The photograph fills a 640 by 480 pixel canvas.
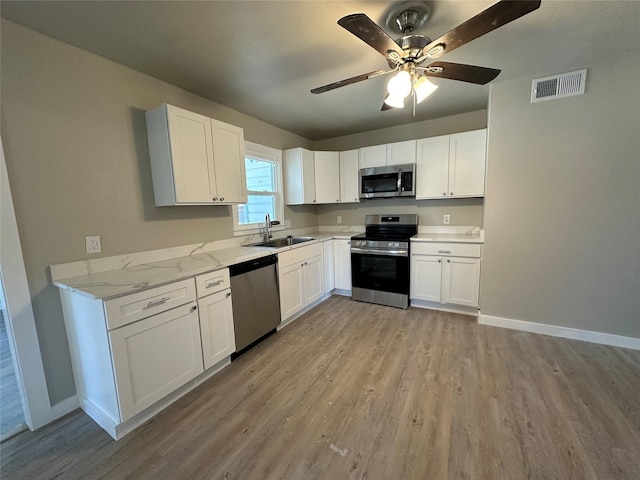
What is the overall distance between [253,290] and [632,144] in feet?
11.6

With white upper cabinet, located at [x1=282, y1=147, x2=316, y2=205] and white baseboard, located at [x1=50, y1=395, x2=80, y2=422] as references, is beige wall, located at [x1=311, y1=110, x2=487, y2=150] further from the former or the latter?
white baseboard, located at [x1=50, y1=395, x2=80, y2=422]

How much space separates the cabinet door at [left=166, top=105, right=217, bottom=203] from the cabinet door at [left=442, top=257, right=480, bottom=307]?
2.76 metres

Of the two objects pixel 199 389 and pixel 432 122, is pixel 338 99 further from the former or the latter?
pixel 199 389

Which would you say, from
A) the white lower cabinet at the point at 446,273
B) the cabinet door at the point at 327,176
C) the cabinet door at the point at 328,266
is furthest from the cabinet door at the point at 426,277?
the cabinet door at the point at 327,176

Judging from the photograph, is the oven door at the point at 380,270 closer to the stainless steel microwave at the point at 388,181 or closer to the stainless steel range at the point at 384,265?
the stainless steel range at the point at 384,265

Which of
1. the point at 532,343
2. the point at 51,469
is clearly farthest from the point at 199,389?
the point at 532,343

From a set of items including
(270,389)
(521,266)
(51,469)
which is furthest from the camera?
(521,266)

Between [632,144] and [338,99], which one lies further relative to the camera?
[338,99]

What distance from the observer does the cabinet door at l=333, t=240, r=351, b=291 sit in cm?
380

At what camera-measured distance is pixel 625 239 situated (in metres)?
2.35

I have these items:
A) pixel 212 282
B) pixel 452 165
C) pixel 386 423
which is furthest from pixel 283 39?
pixel 386 423

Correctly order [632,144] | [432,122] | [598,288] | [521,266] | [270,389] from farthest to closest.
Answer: [432,122] → [521,266] → [598,288] → [632,144] → [270,389]

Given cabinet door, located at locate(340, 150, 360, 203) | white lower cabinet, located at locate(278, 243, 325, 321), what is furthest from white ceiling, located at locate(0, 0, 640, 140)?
white lower cabinet, located at locate(278, 243, 325, 321)

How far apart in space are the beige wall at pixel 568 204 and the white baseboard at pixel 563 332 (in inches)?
1.8
